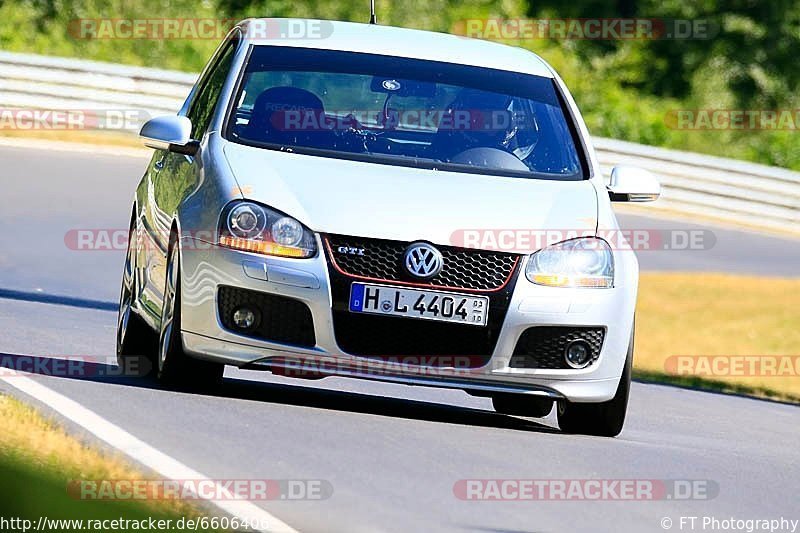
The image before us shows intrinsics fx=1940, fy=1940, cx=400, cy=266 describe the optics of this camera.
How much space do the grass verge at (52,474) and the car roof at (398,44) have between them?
2.52m

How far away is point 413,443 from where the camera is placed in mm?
7465

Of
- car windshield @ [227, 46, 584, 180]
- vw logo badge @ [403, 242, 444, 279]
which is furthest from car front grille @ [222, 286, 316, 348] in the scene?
car windshield @ [227, 46, 584, 180]

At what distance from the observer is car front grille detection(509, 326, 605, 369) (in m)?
7.86

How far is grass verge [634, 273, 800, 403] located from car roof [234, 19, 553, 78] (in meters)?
7.30

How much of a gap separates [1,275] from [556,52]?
2765 centimetres

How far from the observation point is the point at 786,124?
39.4 meters

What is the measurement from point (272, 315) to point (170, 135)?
1130 mm

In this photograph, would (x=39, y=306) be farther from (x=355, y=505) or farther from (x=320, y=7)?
(x=320, y=7)

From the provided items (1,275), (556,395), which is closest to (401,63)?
(556,395)
